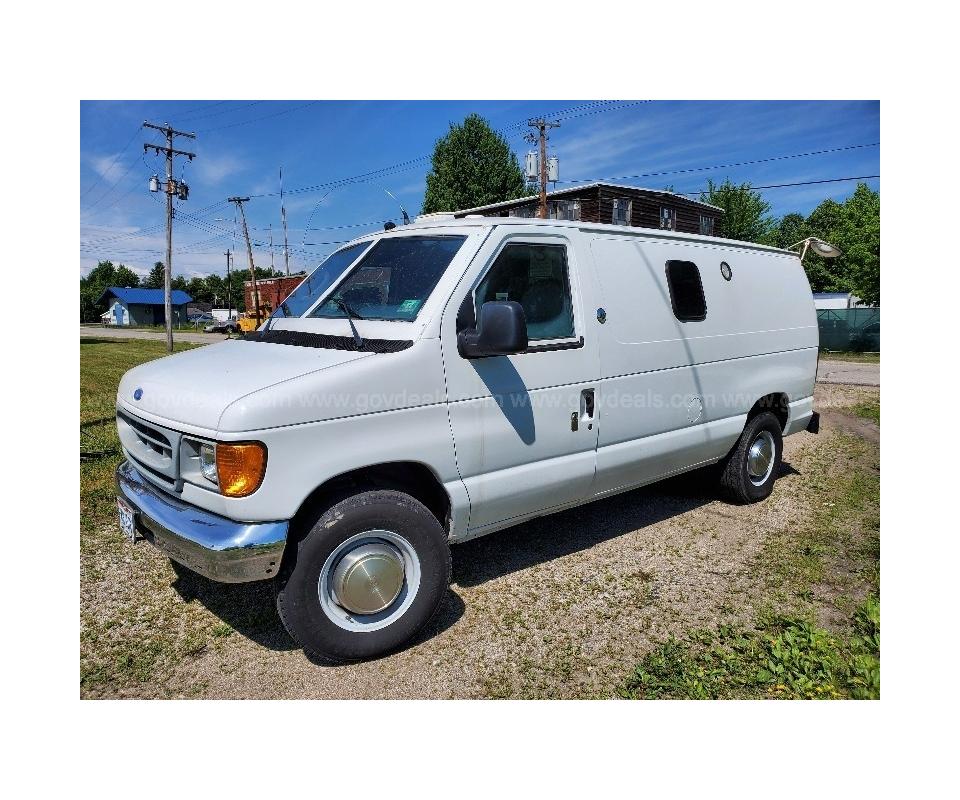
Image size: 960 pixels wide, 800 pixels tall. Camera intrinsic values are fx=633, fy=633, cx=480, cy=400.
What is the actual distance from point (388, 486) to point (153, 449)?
4.24 ft

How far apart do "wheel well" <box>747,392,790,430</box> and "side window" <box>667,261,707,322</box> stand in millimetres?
1246

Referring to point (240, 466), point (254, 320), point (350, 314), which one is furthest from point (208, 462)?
point (254, 320)

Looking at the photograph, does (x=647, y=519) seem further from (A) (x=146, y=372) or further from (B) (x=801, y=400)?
(A) (x=146, y=372)

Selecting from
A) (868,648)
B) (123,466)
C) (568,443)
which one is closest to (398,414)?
(568,443)

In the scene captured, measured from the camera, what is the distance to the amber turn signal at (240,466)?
2852 millimetres

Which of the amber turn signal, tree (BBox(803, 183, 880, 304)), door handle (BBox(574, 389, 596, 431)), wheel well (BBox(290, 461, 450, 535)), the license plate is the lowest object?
the license plate

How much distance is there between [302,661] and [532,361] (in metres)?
2.10

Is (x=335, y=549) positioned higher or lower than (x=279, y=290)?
lower

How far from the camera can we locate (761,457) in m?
5.99

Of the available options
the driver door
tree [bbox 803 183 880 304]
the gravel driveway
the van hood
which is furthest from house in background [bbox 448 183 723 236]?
the van hood

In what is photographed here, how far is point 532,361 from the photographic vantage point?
379 centimetres

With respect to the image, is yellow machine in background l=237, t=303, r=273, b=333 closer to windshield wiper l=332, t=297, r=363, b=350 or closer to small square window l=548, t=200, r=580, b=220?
windshield wiper l=332, t=297, r=363, b=350

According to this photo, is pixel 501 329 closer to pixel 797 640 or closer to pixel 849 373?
pixel 797 640

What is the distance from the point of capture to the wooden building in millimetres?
30509
